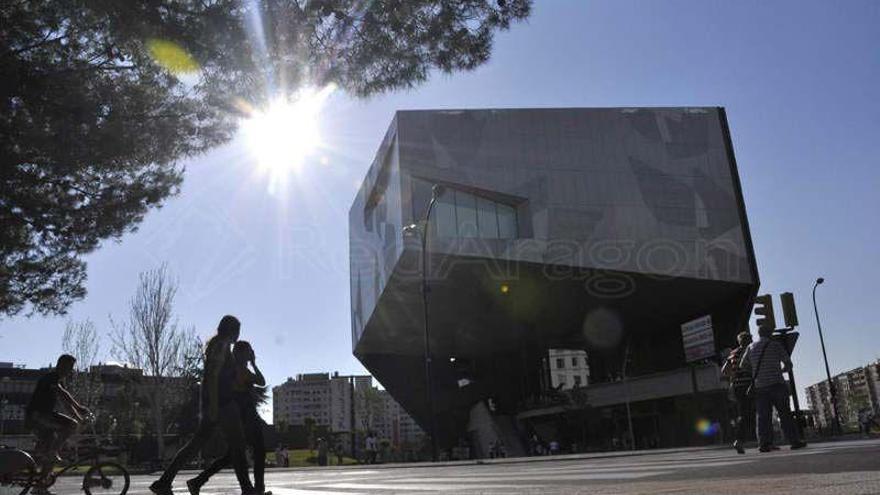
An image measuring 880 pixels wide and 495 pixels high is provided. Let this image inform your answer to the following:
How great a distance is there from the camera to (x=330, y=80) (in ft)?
28.8

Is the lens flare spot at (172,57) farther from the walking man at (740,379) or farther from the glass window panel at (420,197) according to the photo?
the glass window panel at (420,197)

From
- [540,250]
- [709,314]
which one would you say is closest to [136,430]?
[540,250]

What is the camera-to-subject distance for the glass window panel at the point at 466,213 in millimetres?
34469

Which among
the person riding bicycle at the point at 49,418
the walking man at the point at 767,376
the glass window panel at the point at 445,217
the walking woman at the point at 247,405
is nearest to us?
the walking woman at the point at 247,405

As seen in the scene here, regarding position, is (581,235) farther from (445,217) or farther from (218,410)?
(218,410)

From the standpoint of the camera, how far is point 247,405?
20.2 ft

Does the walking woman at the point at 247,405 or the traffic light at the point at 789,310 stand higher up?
the traffic light at the point at 789,310

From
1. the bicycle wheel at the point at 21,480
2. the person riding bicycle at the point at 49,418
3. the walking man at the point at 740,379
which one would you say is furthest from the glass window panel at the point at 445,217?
the bicycle wheel at the point at 21,480

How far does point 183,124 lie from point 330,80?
3.28m

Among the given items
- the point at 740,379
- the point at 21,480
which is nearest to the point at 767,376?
the point at 740,379

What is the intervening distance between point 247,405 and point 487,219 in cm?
2953

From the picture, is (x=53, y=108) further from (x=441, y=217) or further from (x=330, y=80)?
(x=441, y=217)

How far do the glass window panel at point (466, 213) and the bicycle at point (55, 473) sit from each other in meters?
27.2

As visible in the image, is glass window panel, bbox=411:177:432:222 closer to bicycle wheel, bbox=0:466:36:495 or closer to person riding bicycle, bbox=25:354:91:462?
person riding bicycle, bbox=25:354:91:462
